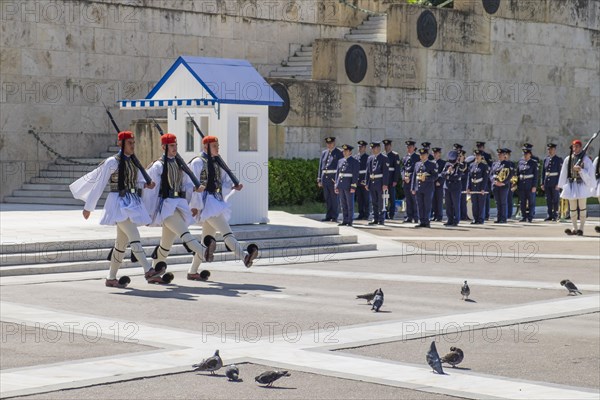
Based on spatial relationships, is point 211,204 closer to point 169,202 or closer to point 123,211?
point 169,202

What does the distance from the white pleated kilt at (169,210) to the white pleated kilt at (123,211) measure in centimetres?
30

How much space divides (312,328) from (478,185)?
56.4 ft

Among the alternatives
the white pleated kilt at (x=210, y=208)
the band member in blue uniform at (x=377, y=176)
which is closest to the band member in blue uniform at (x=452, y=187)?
the band member in blue uniform at (x=377, y=176)

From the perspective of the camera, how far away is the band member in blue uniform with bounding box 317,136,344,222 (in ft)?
90.1

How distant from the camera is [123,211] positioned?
52.2ft

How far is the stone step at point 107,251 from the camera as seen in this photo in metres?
17.9

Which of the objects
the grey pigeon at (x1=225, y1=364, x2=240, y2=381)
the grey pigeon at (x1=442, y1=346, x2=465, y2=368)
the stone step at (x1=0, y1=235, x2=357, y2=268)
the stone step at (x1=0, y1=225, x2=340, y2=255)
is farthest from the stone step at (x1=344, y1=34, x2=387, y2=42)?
the grey pigeon at (x1=225, y1=364, x2=240, y2=381)

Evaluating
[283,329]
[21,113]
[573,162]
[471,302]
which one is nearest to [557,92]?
[573,162]

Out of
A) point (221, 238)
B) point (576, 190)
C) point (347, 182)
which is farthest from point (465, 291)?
point (347, 182)

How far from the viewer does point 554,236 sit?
25.4 metres

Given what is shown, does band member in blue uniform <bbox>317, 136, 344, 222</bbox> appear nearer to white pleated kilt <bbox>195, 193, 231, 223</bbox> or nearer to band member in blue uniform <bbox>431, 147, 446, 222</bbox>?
band member in blue uniform <bbox>431, 147, 446, 222</bbox>

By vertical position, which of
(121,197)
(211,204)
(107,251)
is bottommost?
(107,251)

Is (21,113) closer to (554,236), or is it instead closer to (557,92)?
(554,236)

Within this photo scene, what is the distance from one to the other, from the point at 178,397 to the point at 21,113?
2105 cm
